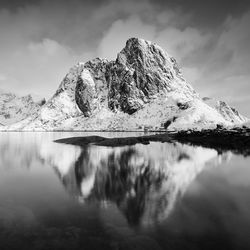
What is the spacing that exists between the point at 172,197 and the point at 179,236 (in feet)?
23.5

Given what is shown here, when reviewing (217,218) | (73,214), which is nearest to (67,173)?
(73,214)

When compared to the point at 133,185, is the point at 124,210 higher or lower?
lower

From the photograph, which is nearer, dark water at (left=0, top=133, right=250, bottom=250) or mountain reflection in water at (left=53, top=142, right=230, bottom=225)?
dark water at (left=0, top=133, right=250, bottom=250)

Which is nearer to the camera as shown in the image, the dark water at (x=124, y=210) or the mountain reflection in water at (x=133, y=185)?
the dark water at (x=124, y=210)

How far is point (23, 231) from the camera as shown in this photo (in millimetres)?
12734

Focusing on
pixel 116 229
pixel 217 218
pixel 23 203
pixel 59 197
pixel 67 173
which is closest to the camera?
pixel 116 229

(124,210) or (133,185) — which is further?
(133,185)

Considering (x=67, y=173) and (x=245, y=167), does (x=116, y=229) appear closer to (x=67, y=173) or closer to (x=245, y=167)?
(x=67, y=173)

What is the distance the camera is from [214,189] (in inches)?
875

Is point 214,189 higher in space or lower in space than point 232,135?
lower

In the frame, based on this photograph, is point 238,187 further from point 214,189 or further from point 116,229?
point 116,229

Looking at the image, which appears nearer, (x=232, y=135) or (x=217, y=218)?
(x=217, y=218)

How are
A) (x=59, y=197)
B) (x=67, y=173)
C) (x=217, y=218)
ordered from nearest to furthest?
(x=217, y=218) < (x=59, y=197) < (x=67, y=173)

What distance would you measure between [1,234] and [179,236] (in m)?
10.0
